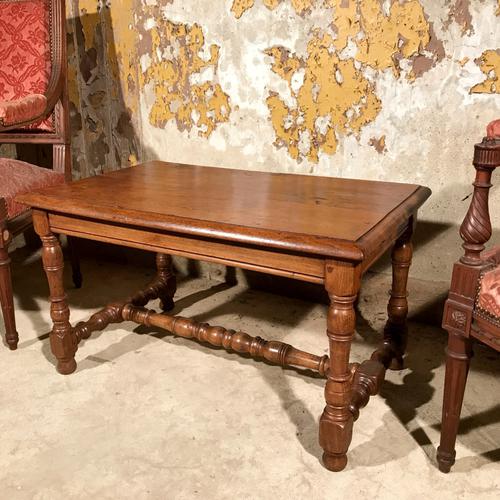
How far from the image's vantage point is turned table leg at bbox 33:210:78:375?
1.83 metres

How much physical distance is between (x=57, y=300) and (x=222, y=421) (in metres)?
0.69

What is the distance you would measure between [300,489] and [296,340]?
0.80 meters

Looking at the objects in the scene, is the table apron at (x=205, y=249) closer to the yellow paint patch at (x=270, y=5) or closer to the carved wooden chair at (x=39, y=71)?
the carved wooden chair at (x=39, y=71)

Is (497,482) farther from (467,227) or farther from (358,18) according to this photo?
(358,18)

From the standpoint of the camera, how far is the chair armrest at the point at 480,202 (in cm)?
127

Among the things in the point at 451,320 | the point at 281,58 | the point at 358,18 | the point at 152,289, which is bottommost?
the point at 152,289

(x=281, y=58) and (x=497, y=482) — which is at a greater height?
(x=281, y=58)

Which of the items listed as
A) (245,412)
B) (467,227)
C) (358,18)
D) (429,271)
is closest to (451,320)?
(467,227)

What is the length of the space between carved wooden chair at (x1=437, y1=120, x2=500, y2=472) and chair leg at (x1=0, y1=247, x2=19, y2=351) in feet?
4.94

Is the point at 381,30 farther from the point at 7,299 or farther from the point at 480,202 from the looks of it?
the point at 7,299

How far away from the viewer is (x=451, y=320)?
55.1 inches

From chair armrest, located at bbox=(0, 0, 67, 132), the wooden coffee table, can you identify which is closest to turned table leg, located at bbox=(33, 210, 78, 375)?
the wooden coffee table

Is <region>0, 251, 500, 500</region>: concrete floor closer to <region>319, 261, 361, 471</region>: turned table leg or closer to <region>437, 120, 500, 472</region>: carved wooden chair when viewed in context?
<region>319, 261, 361, 471</region>: turned table leg

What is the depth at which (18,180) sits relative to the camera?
214 cm
